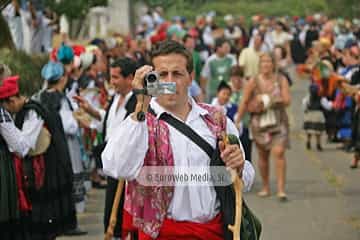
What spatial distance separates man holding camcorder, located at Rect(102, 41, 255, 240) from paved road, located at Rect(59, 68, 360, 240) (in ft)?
16.7

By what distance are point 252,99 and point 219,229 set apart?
764cm

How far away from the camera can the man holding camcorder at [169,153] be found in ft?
18.2

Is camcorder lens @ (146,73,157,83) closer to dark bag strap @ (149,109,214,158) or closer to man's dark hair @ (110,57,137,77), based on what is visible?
dark bag strap @ (149,109,214,158)

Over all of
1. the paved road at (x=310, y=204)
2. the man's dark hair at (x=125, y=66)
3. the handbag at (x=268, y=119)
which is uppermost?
the man's dark hair at (x=125, y=66)

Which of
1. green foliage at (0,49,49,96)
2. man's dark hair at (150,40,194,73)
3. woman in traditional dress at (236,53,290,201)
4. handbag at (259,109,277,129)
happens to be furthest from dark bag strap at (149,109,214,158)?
handbag at (259,109,277,129)

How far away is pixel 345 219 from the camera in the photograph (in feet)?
39.6

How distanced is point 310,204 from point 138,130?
794cm

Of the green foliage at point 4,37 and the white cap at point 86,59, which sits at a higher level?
the green foliage at point 4,37

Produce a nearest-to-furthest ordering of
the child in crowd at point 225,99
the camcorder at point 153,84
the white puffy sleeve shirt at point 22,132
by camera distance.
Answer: the camcorder at point 153,84
the white puffy sleeve shirt at point 22,132
the child in crowd at point 225,99

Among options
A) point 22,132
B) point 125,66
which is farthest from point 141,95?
point 125,66

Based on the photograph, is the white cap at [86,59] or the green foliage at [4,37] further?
the white cap at [86,59]

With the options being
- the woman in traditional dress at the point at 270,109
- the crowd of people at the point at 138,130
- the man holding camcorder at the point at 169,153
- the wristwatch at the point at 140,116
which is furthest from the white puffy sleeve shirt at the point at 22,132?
the woman in traditional dress at the point at 270,109

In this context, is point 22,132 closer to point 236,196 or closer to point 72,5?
point 236,196

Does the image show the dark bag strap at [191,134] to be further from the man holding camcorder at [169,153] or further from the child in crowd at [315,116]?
the child in crowd at [315,116]
